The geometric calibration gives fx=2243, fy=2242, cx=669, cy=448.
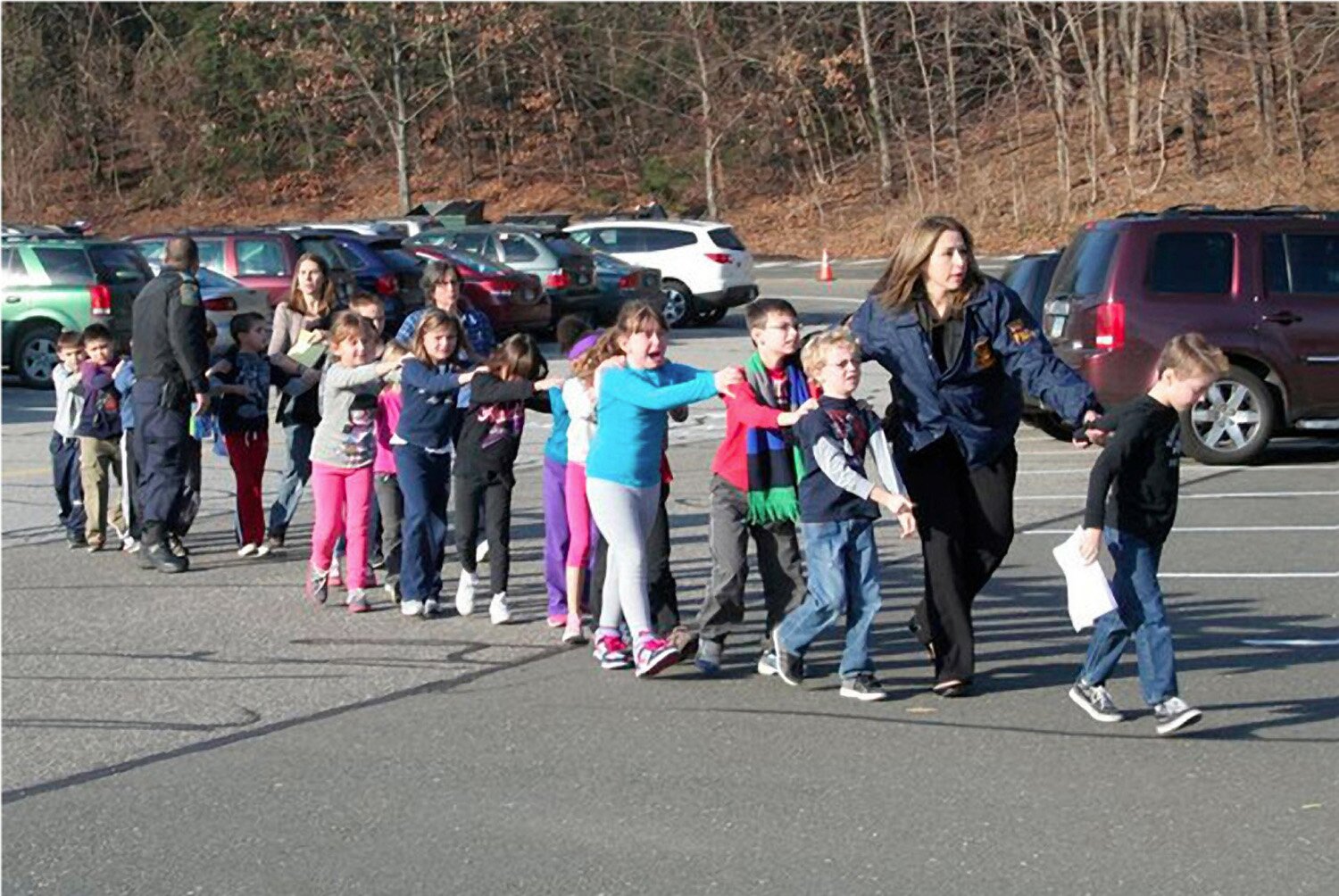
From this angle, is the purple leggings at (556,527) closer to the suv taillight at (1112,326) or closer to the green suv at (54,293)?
the suv taillight at (1112,326)

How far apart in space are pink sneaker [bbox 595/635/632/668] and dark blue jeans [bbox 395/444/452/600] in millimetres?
1599

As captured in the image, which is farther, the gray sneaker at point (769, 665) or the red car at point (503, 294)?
the red car at point (503, 294)

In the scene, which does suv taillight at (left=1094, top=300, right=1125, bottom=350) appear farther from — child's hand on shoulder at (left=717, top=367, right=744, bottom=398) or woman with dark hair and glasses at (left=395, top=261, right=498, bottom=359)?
child's hand on shoulder at (left=717, top=367, right=744, bottom=398)

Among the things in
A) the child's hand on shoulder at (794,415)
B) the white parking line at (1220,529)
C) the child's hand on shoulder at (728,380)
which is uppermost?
the child's hand on shoulder at (728,380)

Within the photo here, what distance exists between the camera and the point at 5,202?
194 ft

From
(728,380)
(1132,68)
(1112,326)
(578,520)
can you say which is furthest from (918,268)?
(1132,68)

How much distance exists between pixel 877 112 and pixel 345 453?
41674mm

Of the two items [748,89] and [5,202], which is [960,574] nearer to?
[748,89]

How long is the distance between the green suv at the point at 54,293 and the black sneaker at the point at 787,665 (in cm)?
1794

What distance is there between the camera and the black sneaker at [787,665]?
29.3 ft

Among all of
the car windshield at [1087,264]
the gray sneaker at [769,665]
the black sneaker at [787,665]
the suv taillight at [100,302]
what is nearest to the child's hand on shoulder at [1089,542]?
the black sneaker at [787,665]

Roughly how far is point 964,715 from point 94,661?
12.9 feet

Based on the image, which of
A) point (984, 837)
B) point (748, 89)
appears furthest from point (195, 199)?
point (984, 837)

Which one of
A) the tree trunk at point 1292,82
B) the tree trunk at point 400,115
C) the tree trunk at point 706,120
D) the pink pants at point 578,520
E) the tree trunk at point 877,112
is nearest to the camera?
the pink pants at point 578,520
